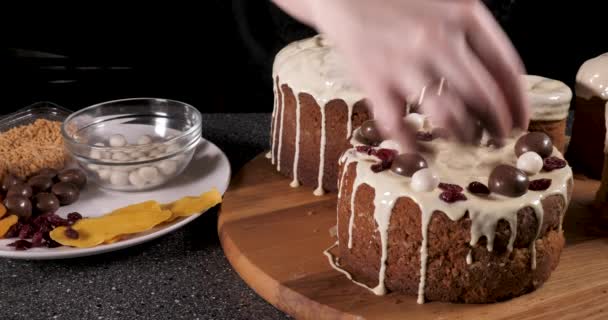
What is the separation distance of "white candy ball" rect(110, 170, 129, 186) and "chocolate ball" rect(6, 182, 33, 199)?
7.7 inches

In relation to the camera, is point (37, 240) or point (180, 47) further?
point (180, 47)

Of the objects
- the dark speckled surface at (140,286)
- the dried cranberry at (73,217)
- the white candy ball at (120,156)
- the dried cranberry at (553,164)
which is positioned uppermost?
the dried cranberry at (553,164)

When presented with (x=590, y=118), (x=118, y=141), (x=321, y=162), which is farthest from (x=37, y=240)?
(x=590, y=118)

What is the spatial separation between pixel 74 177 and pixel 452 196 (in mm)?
960

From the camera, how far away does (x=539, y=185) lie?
149 centimetres

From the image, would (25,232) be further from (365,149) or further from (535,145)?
(535,145)

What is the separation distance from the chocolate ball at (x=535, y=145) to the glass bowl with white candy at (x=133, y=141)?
0.82m

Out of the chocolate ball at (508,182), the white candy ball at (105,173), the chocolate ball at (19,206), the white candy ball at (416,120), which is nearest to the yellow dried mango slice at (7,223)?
the chocolate ball at (19,206)

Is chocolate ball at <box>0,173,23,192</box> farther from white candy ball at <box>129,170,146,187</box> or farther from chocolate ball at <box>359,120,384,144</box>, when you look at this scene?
chocolate ball at <box>359,120,384,144</box>

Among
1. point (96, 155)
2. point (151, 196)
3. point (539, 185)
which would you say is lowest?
point (151, 196)

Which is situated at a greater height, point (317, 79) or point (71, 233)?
point (317, 79)

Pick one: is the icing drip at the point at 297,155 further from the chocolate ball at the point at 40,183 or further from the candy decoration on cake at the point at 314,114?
the chocolate ball at the point at 40,183

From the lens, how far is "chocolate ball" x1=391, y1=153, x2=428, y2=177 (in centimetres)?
150

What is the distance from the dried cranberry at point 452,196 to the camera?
1.43 metres
